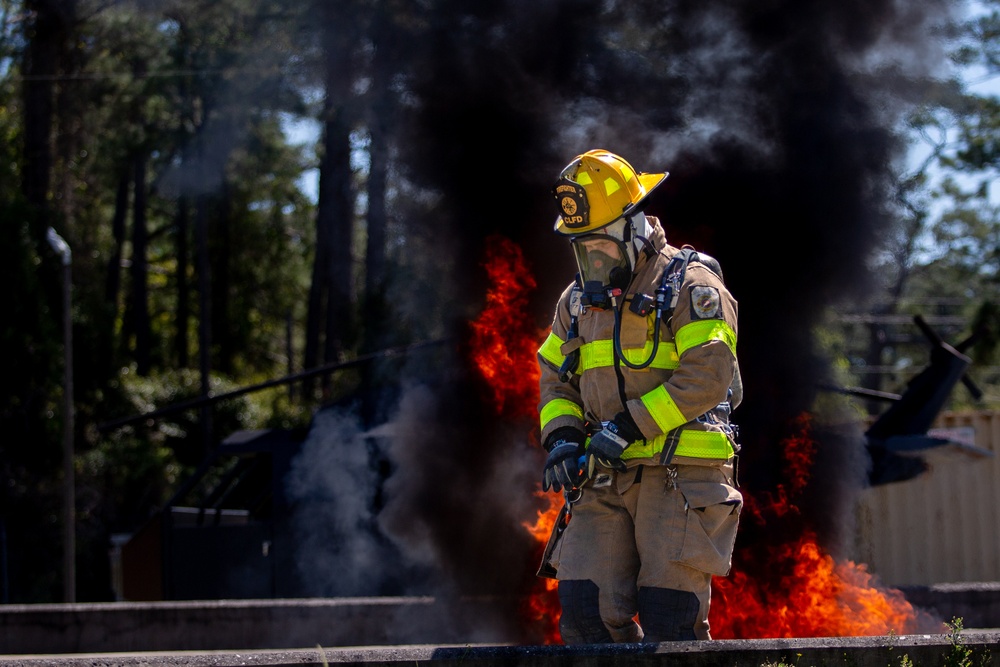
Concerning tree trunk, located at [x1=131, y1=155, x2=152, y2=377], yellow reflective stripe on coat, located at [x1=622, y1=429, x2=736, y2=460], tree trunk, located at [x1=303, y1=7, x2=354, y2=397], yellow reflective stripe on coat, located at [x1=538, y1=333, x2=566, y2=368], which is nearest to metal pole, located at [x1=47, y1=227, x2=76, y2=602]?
tree trunk, located at [x1=303, y1=7, x2=354, y2=397]

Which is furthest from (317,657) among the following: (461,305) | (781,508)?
(461,305)

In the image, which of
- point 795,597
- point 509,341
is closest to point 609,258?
point 795,597

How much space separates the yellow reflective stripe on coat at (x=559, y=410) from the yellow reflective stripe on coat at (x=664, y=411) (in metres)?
0.39

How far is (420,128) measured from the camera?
320 inches

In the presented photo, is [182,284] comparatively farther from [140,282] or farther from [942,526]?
[942,526]

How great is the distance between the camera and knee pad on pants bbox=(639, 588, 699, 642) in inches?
158

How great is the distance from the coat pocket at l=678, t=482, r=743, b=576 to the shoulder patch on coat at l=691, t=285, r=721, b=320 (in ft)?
1.91

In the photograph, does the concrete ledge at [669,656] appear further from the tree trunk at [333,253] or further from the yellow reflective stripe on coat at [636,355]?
the tree trunk at [333,253]

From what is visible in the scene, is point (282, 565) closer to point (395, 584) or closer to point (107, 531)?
point (395, 584)

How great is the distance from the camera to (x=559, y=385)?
4426mm

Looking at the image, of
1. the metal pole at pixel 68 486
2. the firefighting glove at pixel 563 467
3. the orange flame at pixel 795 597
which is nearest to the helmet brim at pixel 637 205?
the firefighting glove at pixel 563 467

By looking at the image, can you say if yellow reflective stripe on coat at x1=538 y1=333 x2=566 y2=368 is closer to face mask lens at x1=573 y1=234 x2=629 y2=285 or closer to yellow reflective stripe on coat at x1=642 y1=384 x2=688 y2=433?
face mask lens at x1=573 y1=234 x2=629 y2=285

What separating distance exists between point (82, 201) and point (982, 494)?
17.3 metres

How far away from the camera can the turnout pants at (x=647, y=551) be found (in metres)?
4.04
